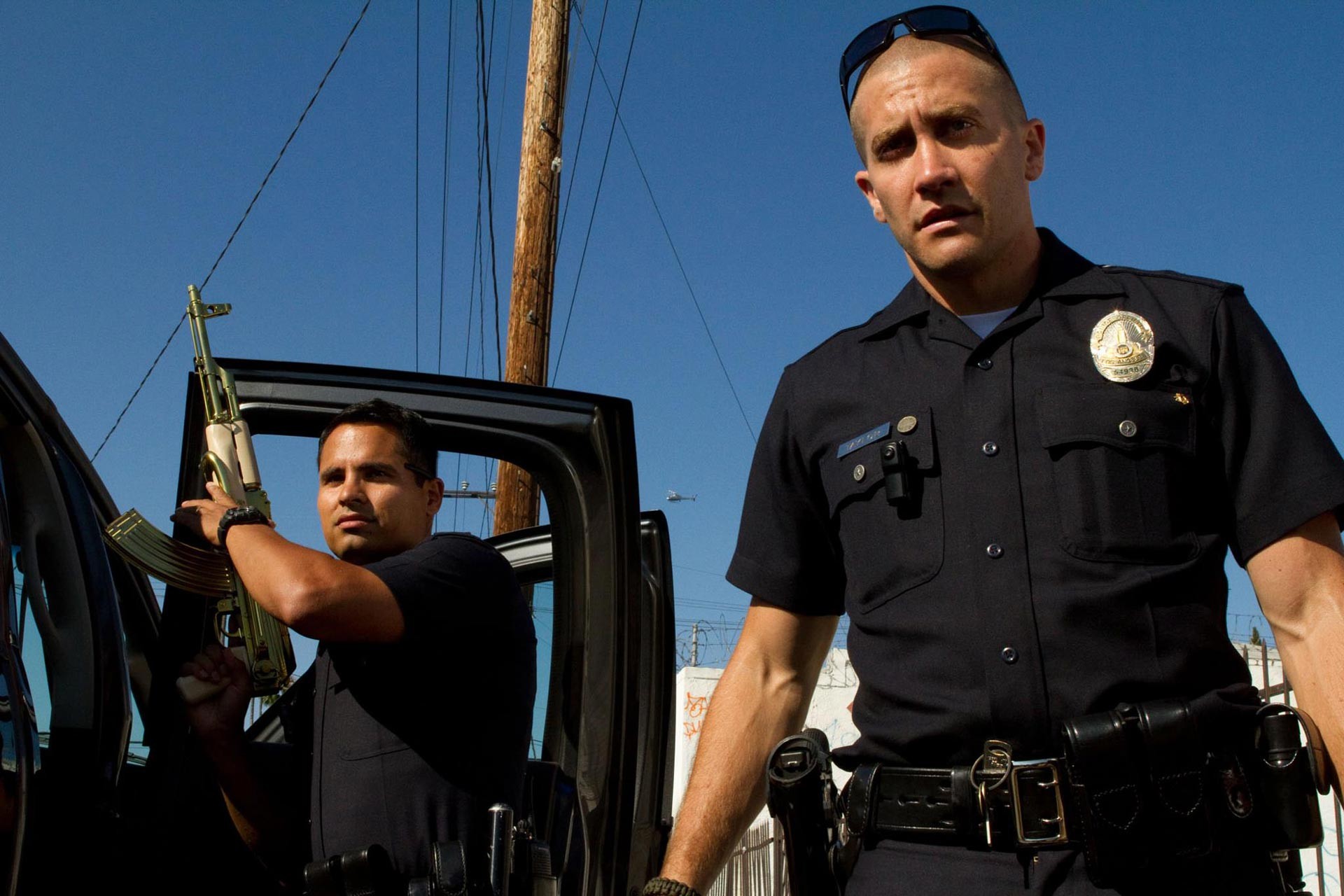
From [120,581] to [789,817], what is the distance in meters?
1.77

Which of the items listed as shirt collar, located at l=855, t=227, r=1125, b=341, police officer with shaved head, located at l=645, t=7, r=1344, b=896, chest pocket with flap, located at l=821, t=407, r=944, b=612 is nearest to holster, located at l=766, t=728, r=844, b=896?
police officer with shaved head, located at l=645, t=7, r=1344, b=896

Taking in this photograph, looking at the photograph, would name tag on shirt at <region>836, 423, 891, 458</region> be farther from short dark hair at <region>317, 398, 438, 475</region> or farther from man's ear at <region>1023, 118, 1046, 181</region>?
short dark hair at <region>317, 398, 438, 475</region>

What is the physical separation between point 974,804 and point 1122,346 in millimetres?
698

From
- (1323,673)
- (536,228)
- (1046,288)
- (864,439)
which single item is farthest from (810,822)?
(536,228)

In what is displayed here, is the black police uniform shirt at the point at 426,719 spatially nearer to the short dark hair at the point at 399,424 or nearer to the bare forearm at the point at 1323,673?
the short dark hair at the point at 399,424

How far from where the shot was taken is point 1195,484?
1.87 m

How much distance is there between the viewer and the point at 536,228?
28.8 feet

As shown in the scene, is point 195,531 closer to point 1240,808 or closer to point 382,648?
point 382,648

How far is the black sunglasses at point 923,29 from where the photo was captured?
2.16 meters

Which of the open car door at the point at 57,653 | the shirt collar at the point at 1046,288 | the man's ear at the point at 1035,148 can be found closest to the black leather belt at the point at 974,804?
the shirt collar at the point at 1046,288

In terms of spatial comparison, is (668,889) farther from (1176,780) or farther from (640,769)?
(640,769)

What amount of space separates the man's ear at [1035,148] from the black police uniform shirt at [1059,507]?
13 centimetres

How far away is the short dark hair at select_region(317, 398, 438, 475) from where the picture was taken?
122 inches

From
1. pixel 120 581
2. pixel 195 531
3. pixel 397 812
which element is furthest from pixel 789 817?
pixel 120 581
